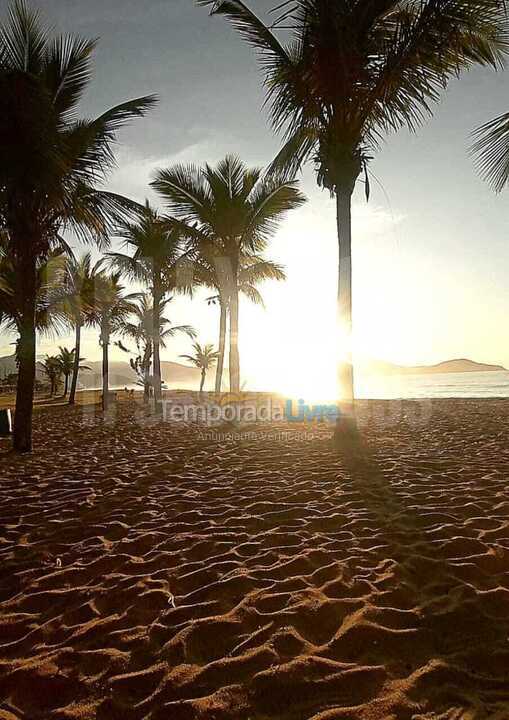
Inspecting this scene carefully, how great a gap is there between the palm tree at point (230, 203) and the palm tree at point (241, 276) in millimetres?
1319

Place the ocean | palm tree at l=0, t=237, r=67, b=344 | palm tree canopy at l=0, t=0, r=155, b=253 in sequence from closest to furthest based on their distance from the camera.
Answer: palm tree canopy at l=0, t=0, r=155, b=253 < palm tree at l=0, t=237, r=67, b=344 < the ocean

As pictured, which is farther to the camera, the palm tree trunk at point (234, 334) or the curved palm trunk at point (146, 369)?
the curved palm trunk at point (146, 369)

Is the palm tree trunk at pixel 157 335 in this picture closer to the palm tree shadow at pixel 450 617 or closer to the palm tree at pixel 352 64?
the palm tree at pixel 352 64

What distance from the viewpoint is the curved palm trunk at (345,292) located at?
8227mm

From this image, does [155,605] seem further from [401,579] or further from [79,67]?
[79,67]

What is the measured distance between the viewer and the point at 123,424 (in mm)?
11500

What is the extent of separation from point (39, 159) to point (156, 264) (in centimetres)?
906

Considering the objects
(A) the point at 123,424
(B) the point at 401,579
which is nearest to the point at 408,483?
(B) the point at 401,579

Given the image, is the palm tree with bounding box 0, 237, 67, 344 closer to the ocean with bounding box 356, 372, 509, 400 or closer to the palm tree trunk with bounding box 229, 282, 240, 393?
the palm tree trunk with bounding box 229, 282, 240, 393

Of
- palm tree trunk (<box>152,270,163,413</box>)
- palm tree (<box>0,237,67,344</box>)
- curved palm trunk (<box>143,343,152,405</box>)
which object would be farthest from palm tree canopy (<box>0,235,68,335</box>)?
curved palm trunk (<box>143,343,152,405</box>)

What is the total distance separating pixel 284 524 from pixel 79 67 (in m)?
8.47

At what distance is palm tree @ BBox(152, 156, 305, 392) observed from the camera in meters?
12.8

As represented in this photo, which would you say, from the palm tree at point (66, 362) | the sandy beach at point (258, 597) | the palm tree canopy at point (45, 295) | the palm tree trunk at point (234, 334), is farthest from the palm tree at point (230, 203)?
the palm tree at point (66, 362)

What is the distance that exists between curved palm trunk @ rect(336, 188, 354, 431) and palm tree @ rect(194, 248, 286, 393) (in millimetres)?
6752
